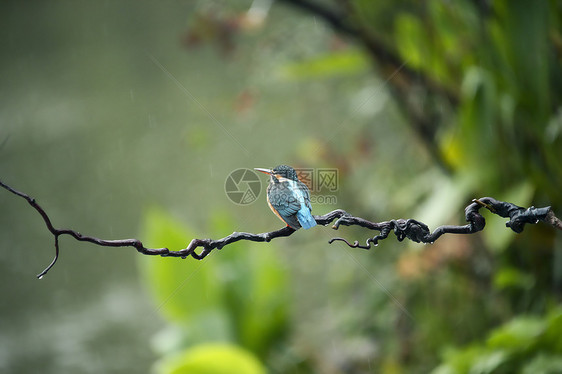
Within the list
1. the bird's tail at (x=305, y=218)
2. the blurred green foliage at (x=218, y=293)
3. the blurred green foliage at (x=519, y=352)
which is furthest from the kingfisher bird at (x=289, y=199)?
the blurred green foliage at (x=218, y=293)

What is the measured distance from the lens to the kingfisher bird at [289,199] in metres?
0.32

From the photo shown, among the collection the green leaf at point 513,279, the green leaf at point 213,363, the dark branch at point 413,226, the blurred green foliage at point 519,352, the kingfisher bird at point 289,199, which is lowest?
the green leaf at point 213,363

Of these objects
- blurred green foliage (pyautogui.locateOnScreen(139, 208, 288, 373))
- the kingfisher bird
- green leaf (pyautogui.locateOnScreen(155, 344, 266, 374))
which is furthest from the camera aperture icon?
blurred green foliage (pyautogui.locateOnScreen(139, 208, 288, 373))

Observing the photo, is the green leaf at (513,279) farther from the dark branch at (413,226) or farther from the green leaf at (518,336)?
the dark branch at (413,226)

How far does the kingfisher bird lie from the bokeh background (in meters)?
0.10

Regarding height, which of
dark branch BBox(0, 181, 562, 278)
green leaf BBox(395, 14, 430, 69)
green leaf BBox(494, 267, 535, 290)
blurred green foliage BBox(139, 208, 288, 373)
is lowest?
blurred green foliage BBox(139, 208, 288, 373)

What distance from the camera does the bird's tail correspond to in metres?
0.31

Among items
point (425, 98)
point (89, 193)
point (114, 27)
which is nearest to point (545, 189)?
point (425, 98)

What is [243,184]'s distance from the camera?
38 cm

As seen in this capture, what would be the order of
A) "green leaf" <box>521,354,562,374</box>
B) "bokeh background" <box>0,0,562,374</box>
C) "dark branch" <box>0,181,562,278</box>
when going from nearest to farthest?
1. "dark branch" <box>0,181,562,278</box>
2. "green leaf" <box>521,354,562,374</box>
3. "bokeh background" <box>0,0,562,374</box>

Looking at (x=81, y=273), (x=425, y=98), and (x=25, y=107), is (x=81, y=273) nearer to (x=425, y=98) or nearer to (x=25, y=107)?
(x=25, y=107)

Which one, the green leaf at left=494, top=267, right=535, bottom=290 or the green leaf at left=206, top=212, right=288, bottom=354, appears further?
the green leaf at left=206, top=212, right=288, bottom=354

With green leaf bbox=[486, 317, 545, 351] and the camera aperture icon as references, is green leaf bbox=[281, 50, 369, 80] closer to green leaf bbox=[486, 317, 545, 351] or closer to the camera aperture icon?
green leaf bbox=[486, 317, 545, 351]

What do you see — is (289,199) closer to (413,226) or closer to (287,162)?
(413,226)
